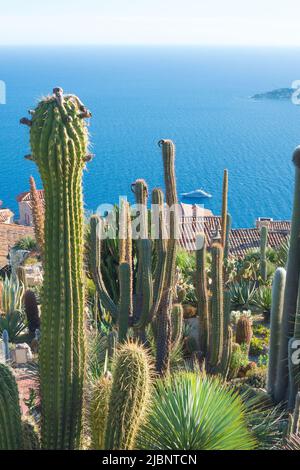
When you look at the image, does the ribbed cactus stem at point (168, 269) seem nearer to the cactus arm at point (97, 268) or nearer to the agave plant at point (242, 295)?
the cactus arm at point (97, 268)

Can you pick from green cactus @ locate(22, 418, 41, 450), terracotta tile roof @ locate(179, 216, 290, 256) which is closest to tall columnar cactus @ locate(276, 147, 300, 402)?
green cactus @ locate(22, 418, 41, 450)

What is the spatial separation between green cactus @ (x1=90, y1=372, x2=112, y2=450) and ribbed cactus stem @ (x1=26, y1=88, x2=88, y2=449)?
4.8 inches

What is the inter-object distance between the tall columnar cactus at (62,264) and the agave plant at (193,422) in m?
0.64

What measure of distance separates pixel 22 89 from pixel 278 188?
68.8 m

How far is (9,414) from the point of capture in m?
4.53

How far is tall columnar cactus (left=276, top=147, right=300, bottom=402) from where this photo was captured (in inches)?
307

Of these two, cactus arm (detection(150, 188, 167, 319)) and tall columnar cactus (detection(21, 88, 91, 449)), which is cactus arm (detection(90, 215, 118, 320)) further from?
tall columnar cactus (detection(21, 88, 91, 449))

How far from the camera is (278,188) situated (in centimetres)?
6525

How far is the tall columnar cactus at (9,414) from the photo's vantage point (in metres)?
4.51

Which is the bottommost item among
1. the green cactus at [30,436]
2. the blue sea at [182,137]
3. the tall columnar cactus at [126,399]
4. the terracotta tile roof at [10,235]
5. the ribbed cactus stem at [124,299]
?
the green cactus at [30,436]

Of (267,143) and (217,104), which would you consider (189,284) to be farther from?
(217,104)

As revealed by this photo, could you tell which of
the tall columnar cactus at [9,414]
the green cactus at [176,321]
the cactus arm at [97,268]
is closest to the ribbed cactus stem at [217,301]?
the green cactus at [176,321]

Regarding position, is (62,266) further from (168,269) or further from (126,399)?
(168,269)

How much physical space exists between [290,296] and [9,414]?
180 inches
